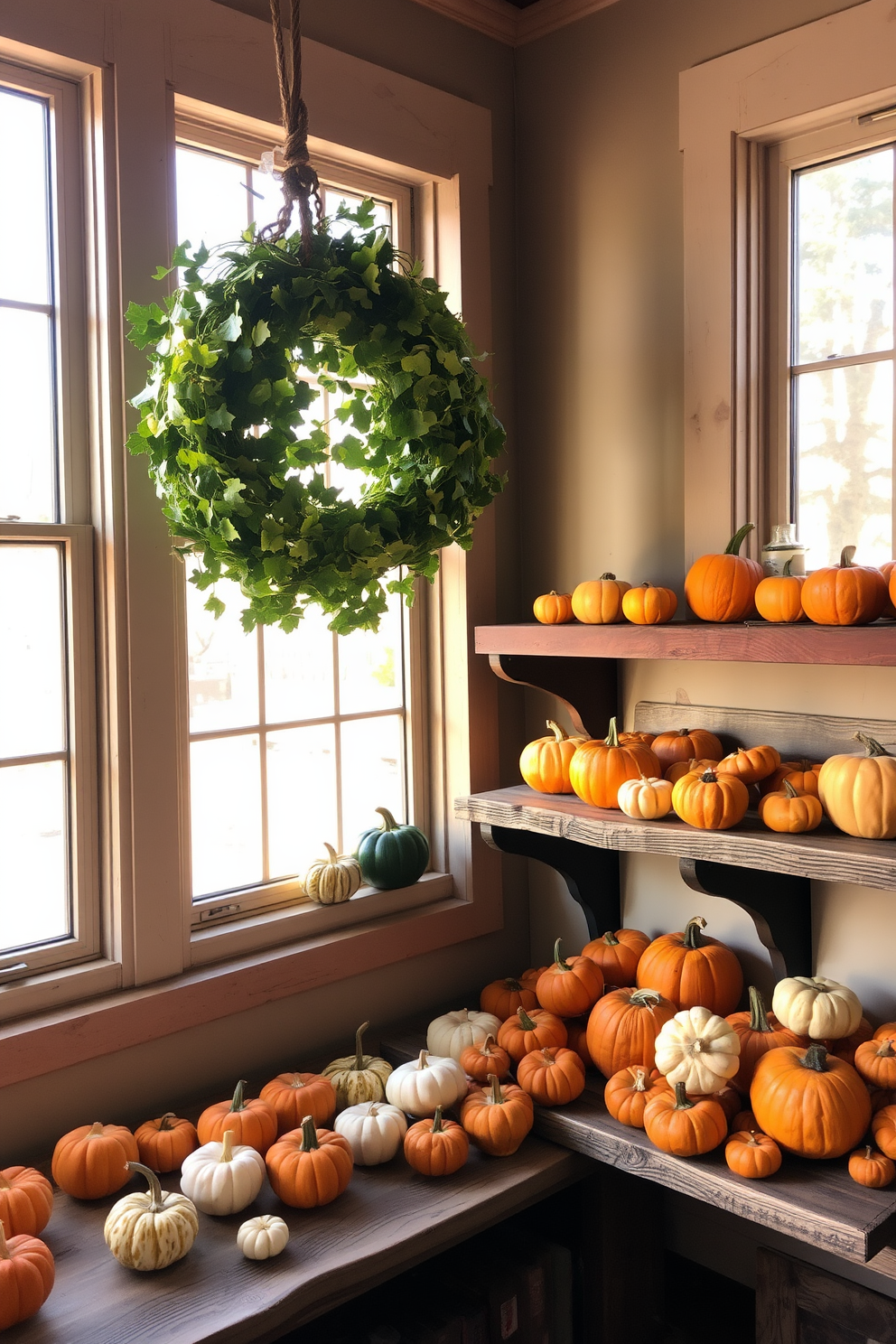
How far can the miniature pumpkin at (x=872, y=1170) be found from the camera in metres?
1.77

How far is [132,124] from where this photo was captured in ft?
6.53

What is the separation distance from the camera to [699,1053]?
1910 millimetres

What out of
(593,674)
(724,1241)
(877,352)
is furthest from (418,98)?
(724,1241)

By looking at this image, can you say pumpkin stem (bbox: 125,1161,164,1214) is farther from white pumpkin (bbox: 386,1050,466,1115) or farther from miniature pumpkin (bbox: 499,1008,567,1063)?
miniature pumpkin (bbox: 499,1008,567,1063)

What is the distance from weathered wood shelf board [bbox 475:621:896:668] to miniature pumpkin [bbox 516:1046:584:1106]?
2.73 feet

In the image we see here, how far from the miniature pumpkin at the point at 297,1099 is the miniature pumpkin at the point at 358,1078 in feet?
0.17

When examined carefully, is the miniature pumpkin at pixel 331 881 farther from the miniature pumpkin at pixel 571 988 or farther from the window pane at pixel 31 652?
the window pane at pixel 31 652

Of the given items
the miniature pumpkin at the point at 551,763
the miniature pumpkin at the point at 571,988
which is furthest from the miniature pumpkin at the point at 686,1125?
the miniature pumpkin at the point at 551,763

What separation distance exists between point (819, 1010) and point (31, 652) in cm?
163

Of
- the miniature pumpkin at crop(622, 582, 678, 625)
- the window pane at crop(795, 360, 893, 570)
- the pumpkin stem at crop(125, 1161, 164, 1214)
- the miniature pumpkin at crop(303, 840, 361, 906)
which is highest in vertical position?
the window pane at crop(795, 360, 893, 570)

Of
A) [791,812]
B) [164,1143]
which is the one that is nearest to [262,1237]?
[164,1143]

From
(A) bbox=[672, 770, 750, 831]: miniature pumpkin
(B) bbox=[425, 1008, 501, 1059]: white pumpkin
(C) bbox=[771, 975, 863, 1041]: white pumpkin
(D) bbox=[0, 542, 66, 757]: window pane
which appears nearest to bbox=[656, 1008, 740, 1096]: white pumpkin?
(C) bbox=[771, 975, 863, 1041]: white pumpkin

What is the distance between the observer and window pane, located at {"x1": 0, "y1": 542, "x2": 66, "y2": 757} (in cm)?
197

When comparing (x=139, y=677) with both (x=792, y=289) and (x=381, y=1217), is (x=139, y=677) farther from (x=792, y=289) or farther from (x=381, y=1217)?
(x=792, y=289)
